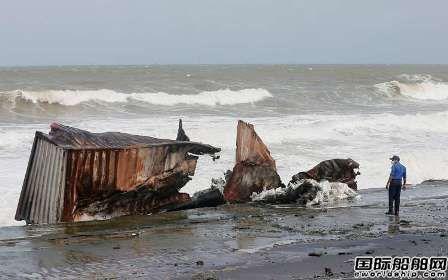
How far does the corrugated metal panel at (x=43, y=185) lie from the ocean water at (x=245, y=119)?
30.2 inches

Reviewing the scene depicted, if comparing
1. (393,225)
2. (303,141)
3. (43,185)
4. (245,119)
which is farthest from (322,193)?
(245,119)

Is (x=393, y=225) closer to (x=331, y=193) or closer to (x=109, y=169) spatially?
(x=331, y=193)

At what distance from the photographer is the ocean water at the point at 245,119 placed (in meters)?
18.1

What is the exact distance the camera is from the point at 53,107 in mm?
33750

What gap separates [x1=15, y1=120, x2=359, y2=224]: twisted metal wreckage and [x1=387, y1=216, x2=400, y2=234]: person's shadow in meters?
2.45

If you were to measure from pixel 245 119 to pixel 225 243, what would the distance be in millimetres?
20449

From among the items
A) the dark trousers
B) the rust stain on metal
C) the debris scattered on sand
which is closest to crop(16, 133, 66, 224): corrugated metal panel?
the rust stain on metal

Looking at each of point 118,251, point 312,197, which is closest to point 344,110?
point 312,197

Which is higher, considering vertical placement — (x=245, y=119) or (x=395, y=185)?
(x=245, y=119)

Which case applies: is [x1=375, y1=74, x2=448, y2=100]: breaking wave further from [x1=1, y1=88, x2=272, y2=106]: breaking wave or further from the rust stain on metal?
the rust stain on metal

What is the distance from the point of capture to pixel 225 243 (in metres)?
9.47

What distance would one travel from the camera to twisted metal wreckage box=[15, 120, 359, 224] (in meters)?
11.2

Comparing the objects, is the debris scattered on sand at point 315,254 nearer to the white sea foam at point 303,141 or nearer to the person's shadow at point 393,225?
the person's shadow at point 393,225

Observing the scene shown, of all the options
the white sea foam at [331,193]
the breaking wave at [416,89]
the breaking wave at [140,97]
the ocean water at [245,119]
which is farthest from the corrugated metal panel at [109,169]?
the breaking wave at [416,89]
